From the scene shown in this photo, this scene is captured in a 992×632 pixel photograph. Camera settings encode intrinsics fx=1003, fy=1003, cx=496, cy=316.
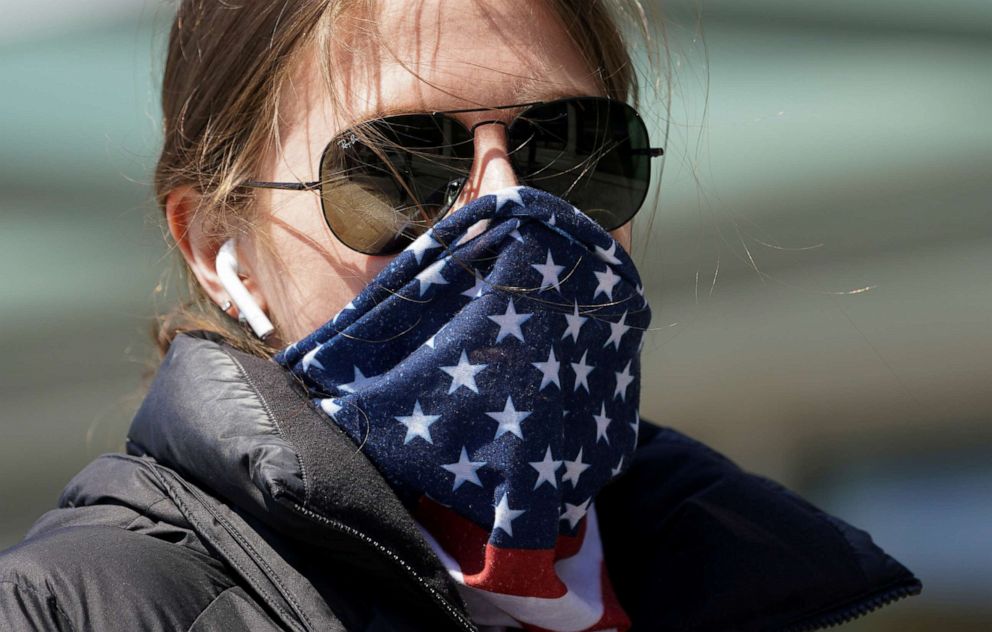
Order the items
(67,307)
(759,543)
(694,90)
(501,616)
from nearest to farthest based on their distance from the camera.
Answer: (501,616) < (759,543) < (694,90) < (67,307)

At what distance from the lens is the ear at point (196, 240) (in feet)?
4.66

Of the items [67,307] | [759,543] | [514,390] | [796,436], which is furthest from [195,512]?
[796,436]

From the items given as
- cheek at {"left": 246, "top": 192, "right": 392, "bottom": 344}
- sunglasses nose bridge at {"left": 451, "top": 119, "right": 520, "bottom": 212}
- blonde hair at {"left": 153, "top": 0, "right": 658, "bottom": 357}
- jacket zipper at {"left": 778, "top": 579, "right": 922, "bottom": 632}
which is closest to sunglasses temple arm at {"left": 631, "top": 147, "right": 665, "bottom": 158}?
blonde hair at {"left": 153, "top": 0, "right": 658, "bottom": 357}

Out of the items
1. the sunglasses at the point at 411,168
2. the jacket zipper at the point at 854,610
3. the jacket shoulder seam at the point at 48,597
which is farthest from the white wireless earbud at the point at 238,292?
the jacket zipper at the point at 854,610

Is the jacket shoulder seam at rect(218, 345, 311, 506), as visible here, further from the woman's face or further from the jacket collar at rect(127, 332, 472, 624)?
the woman's face

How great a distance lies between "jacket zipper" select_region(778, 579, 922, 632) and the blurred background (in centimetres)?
102

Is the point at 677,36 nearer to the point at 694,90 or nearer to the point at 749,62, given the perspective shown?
the point at 694,90

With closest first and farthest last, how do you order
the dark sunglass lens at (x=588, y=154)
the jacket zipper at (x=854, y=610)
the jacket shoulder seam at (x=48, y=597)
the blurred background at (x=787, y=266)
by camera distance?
1. the jacket shoulder seam at (x=48, y=597)
2. the dark sunglass lens at (x=588, y=154)
3. the jacket zipper at (x=854, y=610)
4. the blurred background at (x=787, y=266)

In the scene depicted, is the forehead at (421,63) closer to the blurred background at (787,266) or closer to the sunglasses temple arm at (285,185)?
the sunglasses temple arm at (285,185)

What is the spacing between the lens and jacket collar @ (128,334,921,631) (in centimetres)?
111

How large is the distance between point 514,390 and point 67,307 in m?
1.91

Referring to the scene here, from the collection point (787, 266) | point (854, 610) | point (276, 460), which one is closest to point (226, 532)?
point (276, 460)

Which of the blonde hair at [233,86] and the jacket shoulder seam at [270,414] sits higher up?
the blonde hair at [233,86]

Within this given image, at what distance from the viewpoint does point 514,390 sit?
1.20 metres
